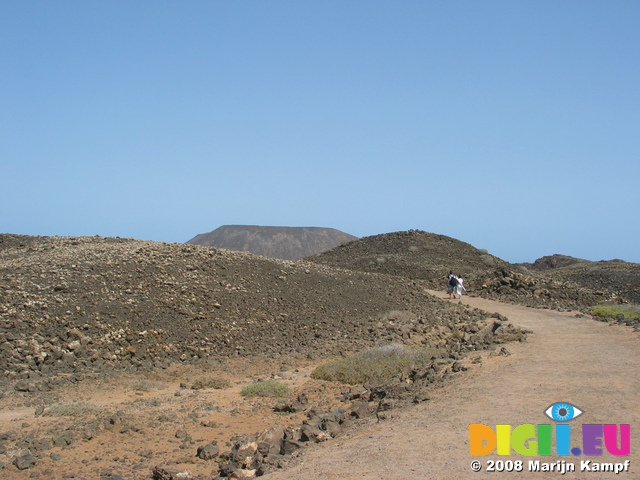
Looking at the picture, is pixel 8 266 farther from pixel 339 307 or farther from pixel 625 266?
pixel 625 266

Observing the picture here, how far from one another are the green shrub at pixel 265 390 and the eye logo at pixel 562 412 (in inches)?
187

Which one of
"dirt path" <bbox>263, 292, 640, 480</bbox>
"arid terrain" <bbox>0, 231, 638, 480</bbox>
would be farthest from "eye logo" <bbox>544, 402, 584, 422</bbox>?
"arid terrain" <bbox>0, 231, 638, 480</bbox>

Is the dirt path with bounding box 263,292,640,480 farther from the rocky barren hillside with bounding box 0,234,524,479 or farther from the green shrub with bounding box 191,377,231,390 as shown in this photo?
the green shrub with bounding box 191,377,231,390

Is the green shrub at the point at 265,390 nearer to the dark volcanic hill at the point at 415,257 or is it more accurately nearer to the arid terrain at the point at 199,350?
the arid terrain at the point at 199,350

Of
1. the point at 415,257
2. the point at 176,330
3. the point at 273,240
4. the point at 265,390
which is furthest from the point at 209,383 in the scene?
the point at 273,240

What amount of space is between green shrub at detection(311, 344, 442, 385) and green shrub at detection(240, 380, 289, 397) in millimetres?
1208

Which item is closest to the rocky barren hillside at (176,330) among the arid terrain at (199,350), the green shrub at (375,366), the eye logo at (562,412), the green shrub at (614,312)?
the arid terrain at (199,350)

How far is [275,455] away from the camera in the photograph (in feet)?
22.2

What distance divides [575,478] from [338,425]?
3268 mm

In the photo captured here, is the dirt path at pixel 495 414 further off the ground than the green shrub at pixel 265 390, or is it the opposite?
the dirt path at pixel 495 414

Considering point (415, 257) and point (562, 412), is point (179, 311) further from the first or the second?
point (415, 257)

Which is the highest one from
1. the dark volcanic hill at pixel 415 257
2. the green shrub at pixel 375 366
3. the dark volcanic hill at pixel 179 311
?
the dark volcanic hill at pixel 415 257

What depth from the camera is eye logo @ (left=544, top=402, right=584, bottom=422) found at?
6961 millimetres

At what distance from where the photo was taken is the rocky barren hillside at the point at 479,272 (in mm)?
23531
